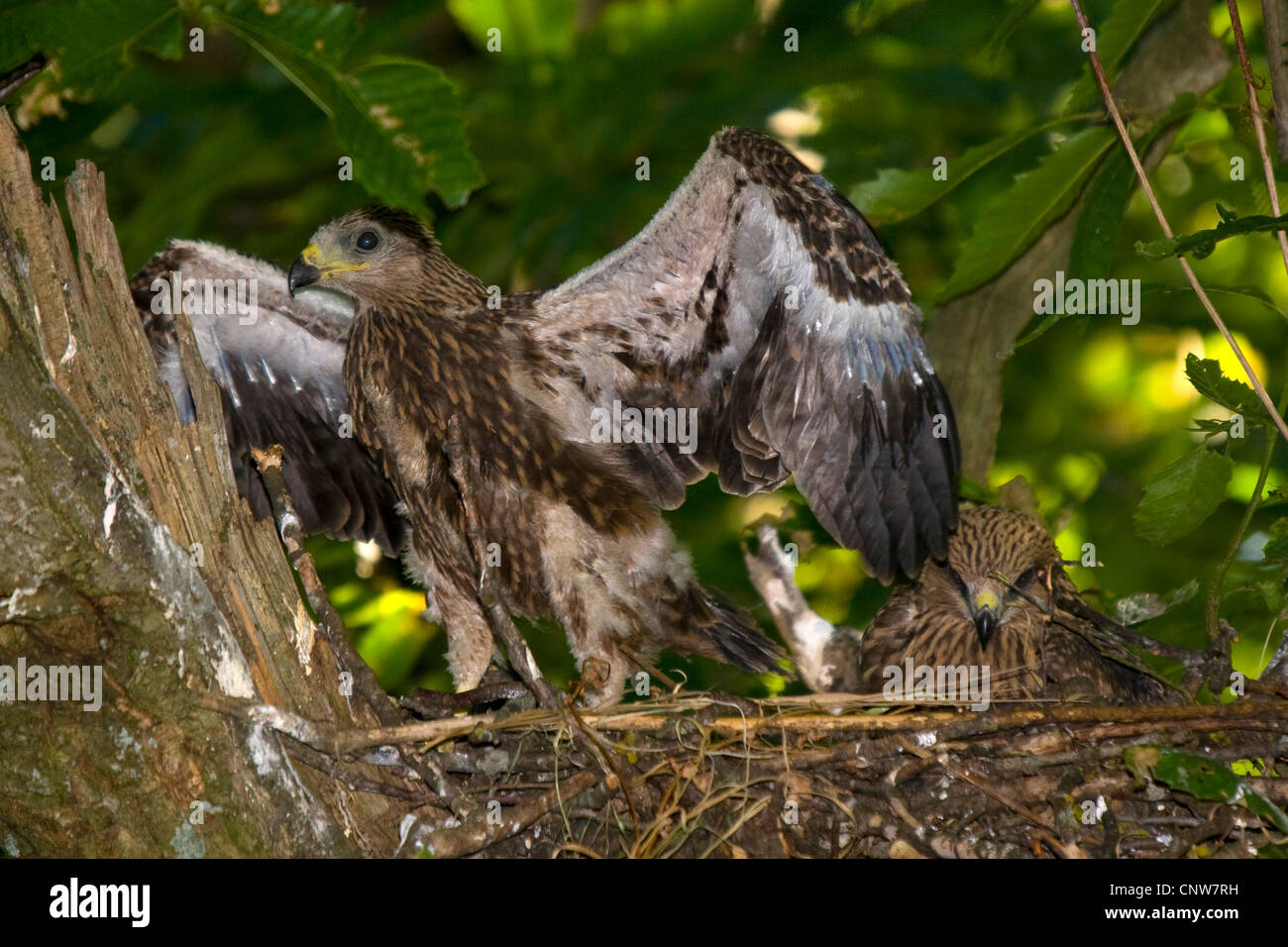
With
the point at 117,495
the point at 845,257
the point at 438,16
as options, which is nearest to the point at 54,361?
the point at 117,495

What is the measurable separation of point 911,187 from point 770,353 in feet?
2.64

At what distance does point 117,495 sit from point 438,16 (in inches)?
213

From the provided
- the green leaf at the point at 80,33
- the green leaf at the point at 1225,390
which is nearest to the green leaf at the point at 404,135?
the green leaf at the point at 80,33

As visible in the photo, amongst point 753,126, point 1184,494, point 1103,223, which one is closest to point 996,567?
point 1184,494

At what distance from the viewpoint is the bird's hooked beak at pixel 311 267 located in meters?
4.82

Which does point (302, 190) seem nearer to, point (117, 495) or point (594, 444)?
point (594, 444)

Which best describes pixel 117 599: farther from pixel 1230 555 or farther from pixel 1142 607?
pixel 1142 607

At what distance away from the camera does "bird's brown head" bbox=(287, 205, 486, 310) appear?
4.95m

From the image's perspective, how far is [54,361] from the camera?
3.20 metres

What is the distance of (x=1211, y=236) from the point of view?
3.38 metres

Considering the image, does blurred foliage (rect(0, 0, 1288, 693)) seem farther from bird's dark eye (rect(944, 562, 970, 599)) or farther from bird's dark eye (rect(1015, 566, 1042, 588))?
bird's dark eye (rect(944, 562, 970, 599))

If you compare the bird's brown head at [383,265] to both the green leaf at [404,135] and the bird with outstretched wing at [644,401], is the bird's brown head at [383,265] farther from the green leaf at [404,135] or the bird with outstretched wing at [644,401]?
the green leaf at [404,135]

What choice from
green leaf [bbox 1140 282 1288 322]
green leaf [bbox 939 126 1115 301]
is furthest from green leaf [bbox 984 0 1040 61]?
green leaf [bbox 1140 282 1288 322]

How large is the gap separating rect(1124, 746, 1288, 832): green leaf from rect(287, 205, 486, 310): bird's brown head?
298 centimetres
